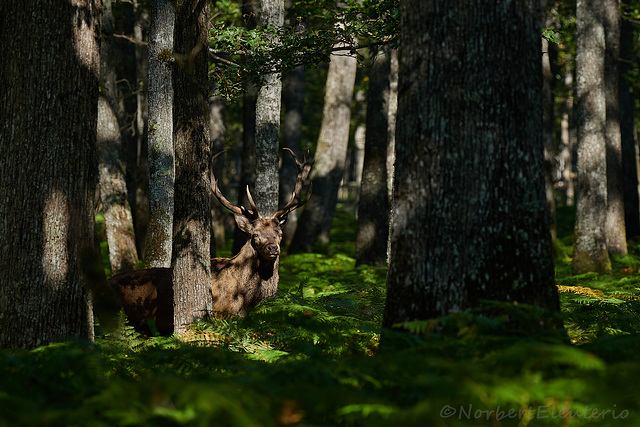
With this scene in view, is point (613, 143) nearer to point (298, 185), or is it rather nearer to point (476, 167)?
point (298, 185)

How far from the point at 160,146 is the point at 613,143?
1223 centimetres

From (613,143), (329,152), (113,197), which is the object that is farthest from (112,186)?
(613,143)

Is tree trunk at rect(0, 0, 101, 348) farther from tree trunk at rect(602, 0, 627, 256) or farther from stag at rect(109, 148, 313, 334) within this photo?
tree trunk at rect(602, 0, 627, 256)

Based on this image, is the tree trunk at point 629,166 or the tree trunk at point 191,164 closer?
the tree trunk at point 191,164

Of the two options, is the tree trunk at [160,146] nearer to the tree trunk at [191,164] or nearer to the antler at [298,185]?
the antler at [298,185]

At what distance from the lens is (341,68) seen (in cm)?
1880

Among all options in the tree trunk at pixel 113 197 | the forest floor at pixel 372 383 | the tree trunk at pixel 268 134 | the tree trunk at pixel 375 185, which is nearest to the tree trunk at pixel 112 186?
the tree trunk at pixel 113 197

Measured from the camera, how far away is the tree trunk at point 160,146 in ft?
36.6

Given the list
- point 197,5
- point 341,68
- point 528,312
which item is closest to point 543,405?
point 528,312

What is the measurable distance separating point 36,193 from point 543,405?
446cm

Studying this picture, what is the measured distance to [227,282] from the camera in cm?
839

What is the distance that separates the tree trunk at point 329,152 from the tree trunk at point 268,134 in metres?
7.47

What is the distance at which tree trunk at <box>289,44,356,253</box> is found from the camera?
59.8ft

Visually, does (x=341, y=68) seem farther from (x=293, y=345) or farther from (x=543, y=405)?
(x=543, y=405)
